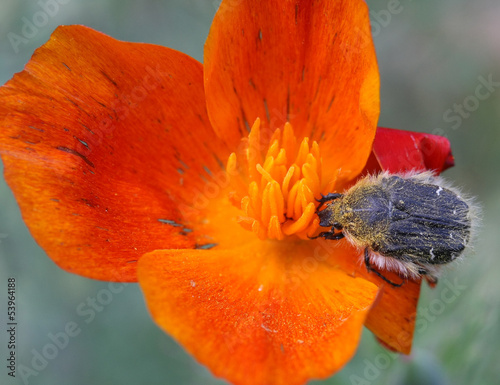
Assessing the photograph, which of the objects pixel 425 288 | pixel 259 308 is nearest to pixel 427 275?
pixel 259 308

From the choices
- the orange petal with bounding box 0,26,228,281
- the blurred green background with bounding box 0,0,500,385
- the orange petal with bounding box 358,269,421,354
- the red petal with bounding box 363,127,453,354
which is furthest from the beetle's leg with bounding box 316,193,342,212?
the blurred green background with bounding box 0,0,500,385

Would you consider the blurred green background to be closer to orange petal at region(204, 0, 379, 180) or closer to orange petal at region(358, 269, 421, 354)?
orange petal at region(358, 269, 421, 354)

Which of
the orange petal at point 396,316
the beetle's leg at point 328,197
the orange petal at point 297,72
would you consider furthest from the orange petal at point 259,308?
the orange petal at point 297,72

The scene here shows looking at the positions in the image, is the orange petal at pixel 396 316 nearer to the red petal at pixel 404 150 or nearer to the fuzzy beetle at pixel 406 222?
the fuzzy beetle at pixel 406 222

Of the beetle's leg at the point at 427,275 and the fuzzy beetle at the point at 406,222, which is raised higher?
the fuzzy beetle at the point at 406,222

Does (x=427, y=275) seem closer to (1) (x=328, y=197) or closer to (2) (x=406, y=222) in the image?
(2) (x=406, y=222)
